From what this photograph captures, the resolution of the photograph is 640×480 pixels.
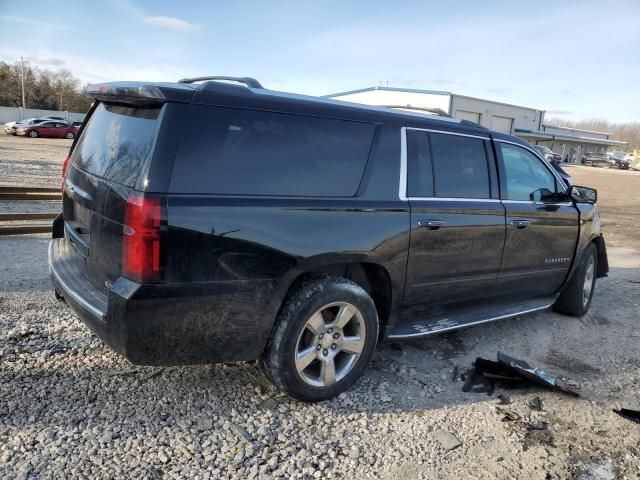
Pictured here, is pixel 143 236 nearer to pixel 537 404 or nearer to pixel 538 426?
pixel 538 426

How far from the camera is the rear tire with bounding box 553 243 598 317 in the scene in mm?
5344

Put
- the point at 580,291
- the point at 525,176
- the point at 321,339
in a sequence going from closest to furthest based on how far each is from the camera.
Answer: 1. the point at 321,339
2. the point at 525,176
3. the point at 580,291

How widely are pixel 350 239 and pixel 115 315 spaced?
1.43 meters

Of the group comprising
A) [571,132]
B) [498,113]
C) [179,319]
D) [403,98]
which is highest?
[403,98]

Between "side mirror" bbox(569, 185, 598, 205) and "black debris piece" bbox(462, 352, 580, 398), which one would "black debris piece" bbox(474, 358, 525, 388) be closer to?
"black debris piece" bbox(462, 352, 580, 398)

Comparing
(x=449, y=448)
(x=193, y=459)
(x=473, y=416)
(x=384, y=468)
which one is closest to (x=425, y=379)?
(x=473, y=416)

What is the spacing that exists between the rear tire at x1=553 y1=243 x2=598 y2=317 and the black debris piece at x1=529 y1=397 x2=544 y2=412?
2.05 meters

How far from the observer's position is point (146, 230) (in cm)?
261

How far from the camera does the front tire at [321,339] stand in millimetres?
3135

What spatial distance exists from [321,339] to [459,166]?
1776mm

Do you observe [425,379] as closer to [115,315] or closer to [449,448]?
[449,448]

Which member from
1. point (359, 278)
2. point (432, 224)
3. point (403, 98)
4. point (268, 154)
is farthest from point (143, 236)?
point (403, 98)

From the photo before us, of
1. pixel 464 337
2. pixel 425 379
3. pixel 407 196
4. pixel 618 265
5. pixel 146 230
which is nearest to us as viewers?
pixel 146 230

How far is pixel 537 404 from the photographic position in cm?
360
